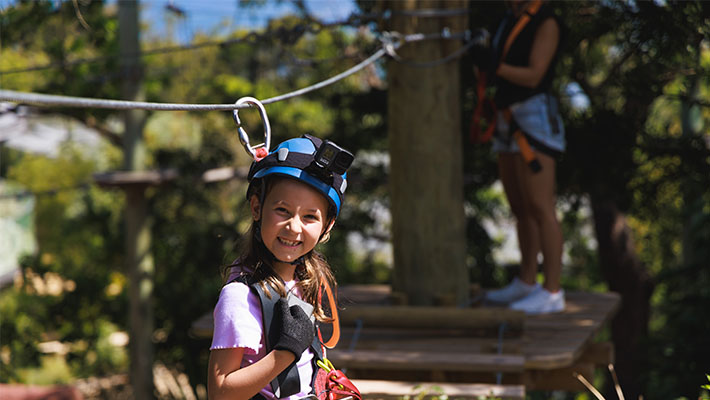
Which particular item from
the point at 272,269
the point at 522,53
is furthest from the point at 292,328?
the point at 522,53

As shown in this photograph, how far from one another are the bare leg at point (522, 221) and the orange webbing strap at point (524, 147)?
0.19 meters

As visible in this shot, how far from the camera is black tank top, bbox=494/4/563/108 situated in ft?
13.8

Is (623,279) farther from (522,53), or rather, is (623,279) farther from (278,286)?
(278,286)

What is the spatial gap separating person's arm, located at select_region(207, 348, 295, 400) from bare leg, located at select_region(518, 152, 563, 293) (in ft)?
8.75

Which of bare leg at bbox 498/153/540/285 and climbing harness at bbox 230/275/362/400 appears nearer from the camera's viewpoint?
climbing harness at bbox 230/275/362/400

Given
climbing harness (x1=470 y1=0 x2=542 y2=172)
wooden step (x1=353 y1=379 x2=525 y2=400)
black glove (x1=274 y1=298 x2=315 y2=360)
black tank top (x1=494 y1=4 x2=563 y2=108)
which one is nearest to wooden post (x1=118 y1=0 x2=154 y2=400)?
climbing harness (x1=470 y1=0 x2=542 y2=172)

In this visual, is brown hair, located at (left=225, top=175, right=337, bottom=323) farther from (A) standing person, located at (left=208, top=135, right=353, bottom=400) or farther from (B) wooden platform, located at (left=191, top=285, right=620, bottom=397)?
(B) wooden platform, located at (left=191, top=285, right=620, bottom=397)

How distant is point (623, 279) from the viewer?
8.20m

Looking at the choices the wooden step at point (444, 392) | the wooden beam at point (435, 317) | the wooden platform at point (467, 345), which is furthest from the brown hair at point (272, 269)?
the wooden beam at point (435, 317)

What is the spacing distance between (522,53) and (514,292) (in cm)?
136

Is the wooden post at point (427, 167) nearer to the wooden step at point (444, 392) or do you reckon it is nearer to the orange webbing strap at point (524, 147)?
the orange webbing strap at point (524, 147)

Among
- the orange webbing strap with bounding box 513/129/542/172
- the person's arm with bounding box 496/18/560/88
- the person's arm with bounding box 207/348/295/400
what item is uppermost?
the person's arm with bounding box 496/18/560/88

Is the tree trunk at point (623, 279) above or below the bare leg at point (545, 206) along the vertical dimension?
below

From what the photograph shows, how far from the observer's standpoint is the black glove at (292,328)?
1902 mm
